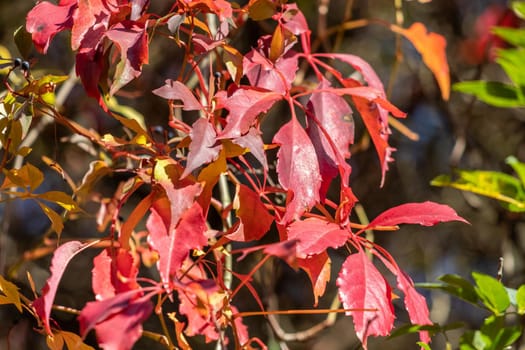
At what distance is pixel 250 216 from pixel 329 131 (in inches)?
5.1

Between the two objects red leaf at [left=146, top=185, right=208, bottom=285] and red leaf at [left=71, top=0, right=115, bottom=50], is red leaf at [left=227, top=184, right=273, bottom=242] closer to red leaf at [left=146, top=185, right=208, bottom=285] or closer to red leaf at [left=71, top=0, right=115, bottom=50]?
red leaf at [left=146, top=185, right=208, bottom=285]

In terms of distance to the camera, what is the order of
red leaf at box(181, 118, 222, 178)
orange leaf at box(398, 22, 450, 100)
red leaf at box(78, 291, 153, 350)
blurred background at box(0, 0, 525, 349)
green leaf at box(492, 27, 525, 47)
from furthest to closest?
blurred background at box(0, 0, 525, 349), orange leaf at box(398, 22, 450, 100), green leaf at box(492, 27, 525, 47), red leaf at box(181, 118, 222, 178), red leaf at box(78, 291, 153, 350)

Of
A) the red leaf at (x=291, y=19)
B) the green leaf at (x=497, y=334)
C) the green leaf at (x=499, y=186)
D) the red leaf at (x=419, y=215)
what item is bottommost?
the green leaf at (x=497, y=334)

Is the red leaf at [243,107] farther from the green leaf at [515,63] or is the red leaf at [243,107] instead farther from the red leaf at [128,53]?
the green leaf at [515,63]

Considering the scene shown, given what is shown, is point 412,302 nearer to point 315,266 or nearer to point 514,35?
point 315,266

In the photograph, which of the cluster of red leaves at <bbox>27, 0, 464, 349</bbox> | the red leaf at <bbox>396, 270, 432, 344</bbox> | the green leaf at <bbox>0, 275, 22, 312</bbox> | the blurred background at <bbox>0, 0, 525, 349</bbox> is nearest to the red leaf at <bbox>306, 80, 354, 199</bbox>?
the cluster of red leaves at <bbox>27, 0, 464, 349</bbox>

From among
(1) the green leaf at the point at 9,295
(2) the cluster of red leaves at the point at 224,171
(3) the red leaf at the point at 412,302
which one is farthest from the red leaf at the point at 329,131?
(1) the green leaf at the point at 9,295

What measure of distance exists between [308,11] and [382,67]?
44cm

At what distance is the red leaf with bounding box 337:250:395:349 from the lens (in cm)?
62

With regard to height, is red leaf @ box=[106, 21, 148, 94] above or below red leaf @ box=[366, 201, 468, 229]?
above

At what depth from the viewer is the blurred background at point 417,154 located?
6.37ft

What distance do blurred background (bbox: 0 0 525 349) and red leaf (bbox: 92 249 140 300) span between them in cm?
125

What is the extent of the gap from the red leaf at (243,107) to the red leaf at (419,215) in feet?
0.52

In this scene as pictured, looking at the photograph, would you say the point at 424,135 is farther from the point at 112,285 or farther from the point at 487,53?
the point at 112,285
